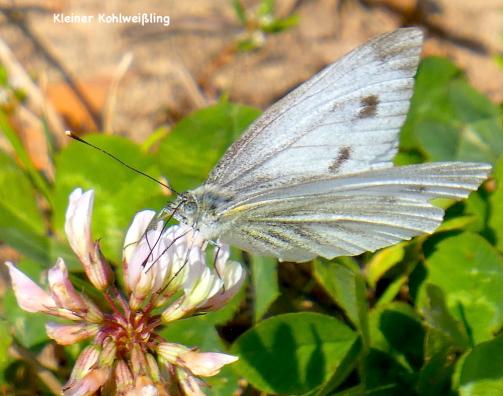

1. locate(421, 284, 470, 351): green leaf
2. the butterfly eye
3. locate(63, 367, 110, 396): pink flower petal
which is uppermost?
the butterfly eye

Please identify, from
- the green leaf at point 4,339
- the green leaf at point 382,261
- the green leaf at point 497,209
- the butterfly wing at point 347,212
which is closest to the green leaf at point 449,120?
the green leaf at point 497,209

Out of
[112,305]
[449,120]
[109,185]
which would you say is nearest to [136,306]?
[112,305]

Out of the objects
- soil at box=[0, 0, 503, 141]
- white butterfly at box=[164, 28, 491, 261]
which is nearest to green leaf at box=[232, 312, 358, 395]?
white butterfly at box=[164, 28, 491, 261]

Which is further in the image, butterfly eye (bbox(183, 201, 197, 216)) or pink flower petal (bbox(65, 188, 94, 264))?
butterfly eye (bbox(183, 201, 197, 216))

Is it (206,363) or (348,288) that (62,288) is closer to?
(206,363)

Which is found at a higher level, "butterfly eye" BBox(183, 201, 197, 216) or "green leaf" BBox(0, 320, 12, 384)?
"butterfly eye" BBox(183, 201, 197, 216)

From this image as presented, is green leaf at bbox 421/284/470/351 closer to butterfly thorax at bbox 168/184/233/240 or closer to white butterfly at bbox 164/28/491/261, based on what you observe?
white butterfly at bbox 164/28/491/261

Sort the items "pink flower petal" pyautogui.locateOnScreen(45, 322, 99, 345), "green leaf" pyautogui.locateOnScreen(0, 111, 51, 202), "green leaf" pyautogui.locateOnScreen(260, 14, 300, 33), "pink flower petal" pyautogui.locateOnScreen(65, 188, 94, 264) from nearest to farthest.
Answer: "pink flower petal" pyautogui.locateOnScreen(45, 322, 99, 345) → "pink flower petal" pyautogui.locateOnScreen(65, 188, 94, 264) → "green leaf" pyautogui.locateOnScreen(0, 111, 51, 202) → "green leaf" pyautogui.locateOnScreen(260, 14, 300, 33)

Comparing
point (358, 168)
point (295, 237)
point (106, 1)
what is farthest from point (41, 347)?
point (106, 1)

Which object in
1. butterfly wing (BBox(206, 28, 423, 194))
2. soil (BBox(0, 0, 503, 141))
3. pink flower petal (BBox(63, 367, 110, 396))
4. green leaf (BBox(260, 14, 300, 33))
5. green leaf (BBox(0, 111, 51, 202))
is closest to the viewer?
pink flower petal (BBox(63, 367, 110, 396))
